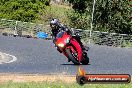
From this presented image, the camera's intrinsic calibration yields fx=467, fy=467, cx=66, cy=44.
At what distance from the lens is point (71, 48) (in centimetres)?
891

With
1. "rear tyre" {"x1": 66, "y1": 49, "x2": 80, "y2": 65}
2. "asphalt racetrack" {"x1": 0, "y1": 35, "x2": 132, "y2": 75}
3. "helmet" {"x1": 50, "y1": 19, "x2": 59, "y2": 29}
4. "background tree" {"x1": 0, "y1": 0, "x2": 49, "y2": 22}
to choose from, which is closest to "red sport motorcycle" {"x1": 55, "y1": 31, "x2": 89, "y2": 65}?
"rear tyre" {"x1": 66, "y1": 49, "x2": 80, "y2": 65}

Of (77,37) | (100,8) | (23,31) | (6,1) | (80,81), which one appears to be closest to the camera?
(80,81)

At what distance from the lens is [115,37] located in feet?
147

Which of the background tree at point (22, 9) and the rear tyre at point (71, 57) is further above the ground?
the rear tyre at point (71, 57)

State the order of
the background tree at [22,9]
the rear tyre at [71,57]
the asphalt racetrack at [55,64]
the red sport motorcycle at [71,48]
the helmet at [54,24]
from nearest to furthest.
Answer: the helmet at [54,24], the red sport motorcycle at [71,48], the rear tyre at [71,57], the asphalt racetrack at [55,64], the background tree at [22,9]

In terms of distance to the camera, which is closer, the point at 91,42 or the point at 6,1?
the point at 91,42

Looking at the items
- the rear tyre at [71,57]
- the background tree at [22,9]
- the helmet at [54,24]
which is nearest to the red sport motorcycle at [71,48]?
the rear tyre at [71,57]

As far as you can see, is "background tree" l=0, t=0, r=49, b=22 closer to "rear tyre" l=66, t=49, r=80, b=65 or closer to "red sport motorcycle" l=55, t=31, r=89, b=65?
"red sport motorcycle" l=55, t=31, r=89, b=65

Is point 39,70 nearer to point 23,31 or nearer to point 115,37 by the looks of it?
point 115,37

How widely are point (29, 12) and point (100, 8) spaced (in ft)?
31.8

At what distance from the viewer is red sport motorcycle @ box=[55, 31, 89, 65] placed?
8586 millimetres

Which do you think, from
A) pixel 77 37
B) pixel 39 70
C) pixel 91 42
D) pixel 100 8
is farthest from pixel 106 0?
pixel 77 37

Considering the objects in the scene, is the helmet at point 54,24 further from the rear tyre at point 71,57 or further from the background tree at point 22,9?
the background tree at point 22,9

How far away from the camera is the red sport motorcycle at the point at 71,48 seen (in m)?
8.59
